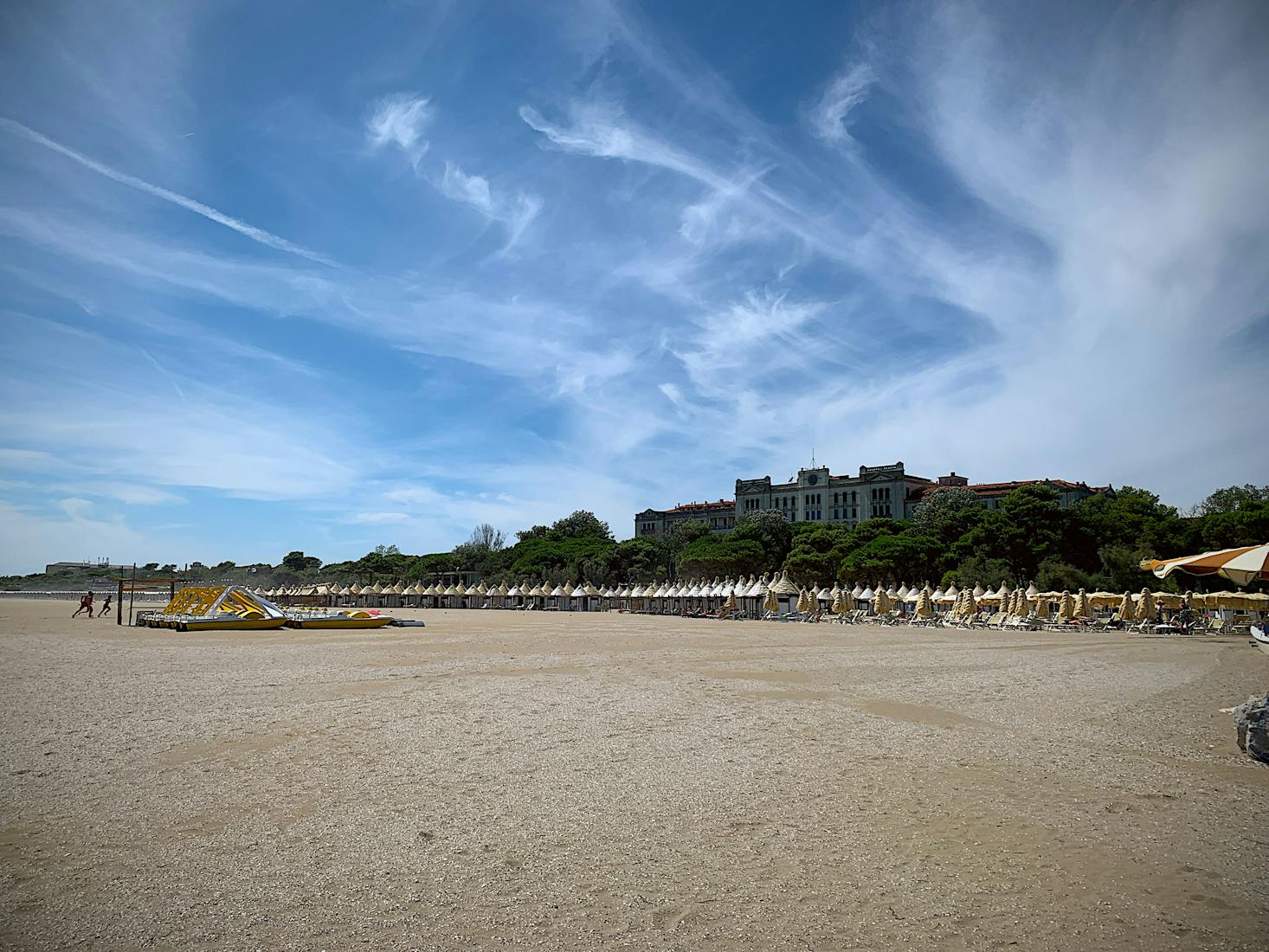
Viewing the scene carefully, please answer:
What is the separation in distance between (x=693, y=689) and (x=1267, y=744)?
266 inches

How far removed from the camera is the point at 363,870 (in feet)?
15.1

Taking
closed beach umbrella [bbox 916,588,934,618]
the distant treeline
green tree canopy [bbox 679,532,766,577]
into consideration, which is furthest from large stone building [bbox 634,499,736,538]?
closed beach umbrella [bbox 916,588,934,618]

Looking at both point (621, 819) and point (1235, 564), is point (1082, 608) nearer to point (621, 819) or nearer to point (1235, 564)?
point (1235, 564)

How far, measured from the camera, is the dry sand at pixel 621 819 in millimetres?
3977

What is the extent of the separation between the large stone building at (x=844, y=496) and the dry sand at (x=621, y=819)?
81725mm

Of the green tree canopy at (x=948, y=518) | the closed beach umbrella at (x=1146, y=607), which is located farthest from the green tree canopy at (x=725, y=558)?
the closed beach umbrella at (x=1146, y=607)

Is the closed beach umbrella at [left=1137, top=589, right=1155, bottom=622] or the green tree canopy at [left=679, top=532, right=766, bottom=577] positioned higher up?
the green tree canopy at [left=679, top=532, right=766, bottom=577]

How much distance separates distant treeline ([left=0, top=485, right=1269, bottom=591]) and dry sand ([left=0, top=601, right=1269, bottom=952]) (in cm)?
3827

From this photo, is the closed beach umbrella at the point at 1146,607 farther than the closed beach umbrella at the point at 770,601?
No

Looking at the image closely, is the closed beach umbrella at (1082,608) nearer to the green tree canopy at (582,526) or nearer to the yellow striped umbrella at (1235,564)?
the yellow striped umbrella at (1235,564)

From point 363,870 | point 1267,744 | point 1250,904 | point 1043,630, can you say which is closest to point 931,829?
point 1250,904

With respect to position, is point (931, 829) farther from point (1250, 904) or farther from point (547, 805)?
point (547, 805)

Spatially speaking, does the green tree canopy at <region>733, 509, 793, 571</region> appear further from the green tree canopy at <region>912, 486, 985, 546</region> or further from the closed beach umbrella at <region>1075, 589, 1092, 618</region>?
the closed beach umbrella at <region>1075, 589, 1092, 618</region>

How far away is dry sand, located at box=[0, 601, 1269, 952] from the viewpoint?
3977mm
